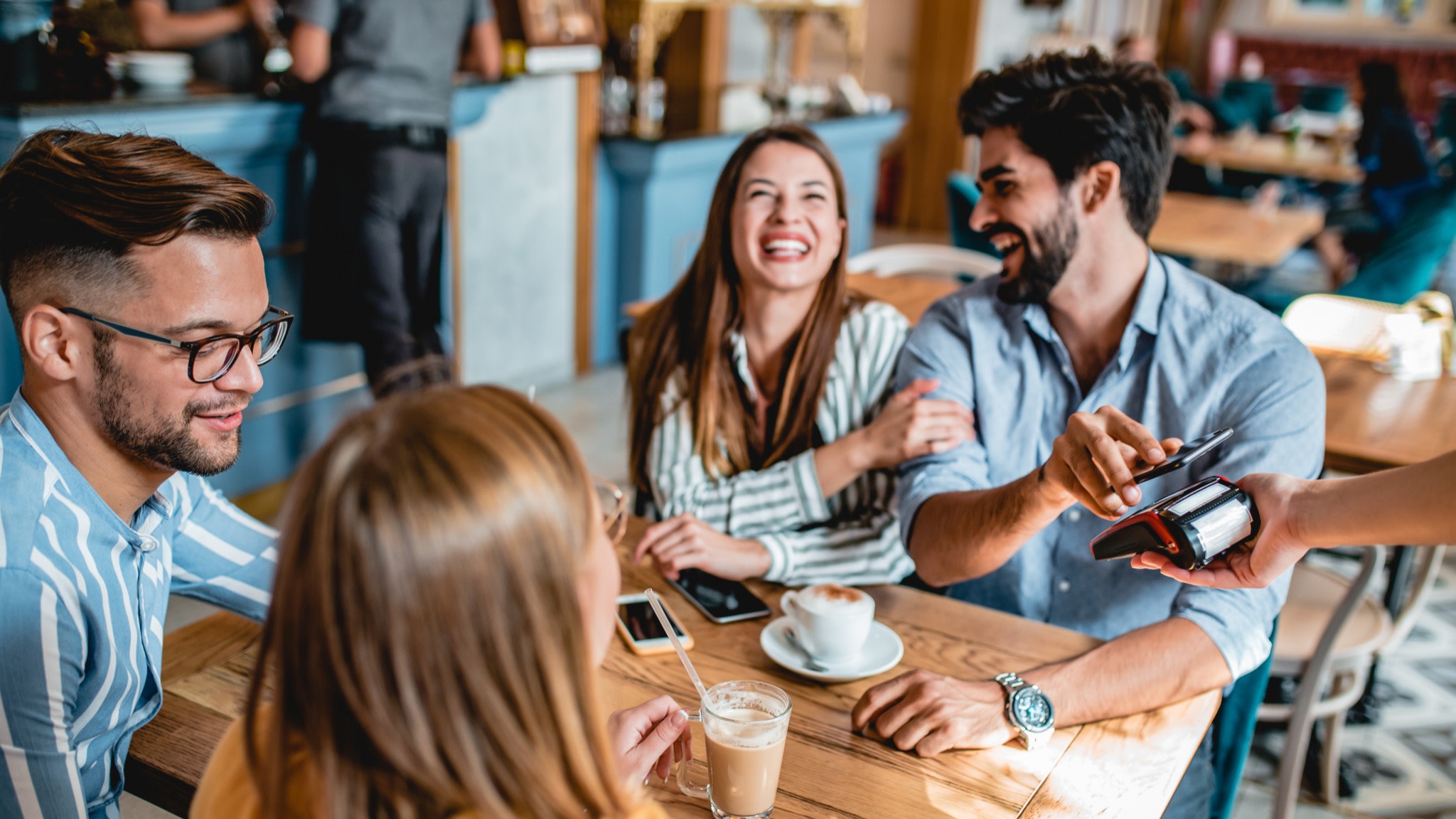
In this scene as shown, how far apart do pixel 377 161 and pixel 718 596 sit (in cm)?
203

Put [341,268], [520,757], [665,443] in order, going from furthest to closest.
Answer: [341,268]
[665,443]
[520,757]

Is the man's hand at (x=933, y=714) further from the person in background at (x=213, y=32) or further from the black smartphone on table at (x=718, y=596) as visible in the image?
the person in background at (x=213, y=32)

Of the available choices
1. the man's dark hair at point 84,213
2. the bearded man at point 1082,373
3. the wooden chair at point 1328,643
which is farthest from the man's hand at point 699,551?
the wooden chair at point 1328,643

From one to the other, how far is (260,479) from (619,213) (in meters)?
1.80

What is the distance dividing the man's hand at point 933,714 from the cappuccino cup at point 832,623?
68 millimetres

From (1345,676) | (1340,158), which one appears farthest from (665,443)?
(1340,158)

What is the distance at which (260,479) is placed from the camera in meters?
3.12

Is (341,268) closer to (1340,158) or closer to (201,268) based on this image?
(201,268)

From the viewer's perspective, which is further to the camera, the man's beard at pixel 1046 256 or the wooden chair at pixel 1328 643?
the wooden chair at pixel 1328 643

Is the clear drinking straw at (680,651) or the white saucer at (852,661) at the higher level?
the clear drinking straw at (680,651)

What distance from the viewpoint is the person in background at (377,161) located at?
2846 mm

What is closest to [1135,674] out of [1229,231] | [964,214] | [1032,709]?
[1032,709]

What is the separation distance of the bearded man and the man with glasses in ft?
2.93

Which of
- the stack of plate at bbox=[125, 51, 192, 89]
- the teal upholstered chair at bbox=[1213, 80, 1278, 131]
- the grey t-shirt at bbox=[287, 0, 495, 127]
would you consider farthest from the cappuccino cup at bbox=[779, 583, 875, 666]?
the teal upholstered chair at bbox=[1213, 80, 1278, 131]
